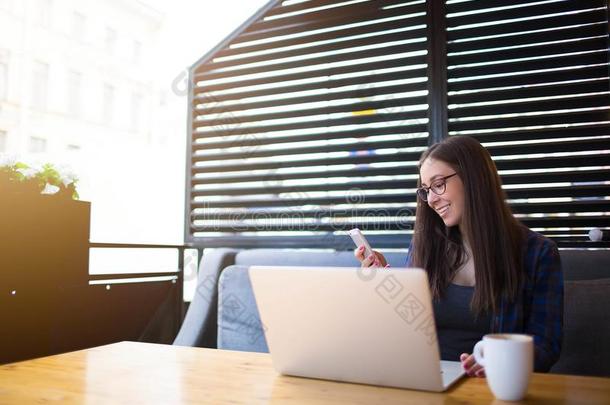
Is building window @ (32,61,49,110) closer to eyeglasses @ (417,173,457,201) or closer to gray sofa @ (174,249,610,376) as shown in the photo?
gray sofa @ (174,249,610,376)

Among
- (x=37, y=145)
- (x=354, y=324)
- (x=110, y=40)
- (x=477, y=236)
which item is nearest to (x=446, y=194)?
(x=477, y=236)

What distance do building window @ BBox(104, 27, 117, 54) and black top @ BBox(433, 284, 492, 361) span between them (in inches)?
78.2

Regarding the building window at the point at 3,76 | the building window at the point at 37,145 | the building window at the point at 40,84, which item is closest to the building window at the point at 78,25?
the building window at the point at 40,84

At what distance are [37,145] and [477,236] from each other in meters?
1.88

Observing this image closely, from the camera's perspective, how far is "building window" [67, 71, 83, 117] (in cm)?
240

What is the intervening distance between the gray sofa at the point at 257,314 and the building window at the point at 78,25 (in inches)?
46.2

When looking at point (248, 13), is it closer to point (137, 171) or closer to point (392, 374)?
point (137, 171)

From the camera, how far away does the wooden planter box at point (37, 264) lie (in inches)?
69.3

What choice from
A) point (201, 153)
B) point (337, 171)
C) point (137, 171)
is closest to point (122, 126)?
point (137, 171)

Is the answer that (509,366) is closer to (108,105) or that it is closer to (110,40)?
(108,105)

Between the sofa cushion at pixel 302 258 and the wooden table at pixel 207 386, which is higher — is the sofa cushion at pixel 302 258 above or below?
above

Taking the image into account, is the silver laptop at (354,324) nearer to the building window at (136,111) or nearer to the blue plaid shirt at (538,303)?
the blue plaid shirt at (538,303)

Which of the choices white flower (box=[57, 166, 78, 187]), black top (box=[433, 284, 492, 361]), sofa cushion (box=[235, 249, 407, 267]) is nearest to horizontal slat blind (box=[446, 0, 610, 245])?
sofa cushion (box=[235, 249, 407, 267])

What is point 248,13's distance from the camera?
260 cm
